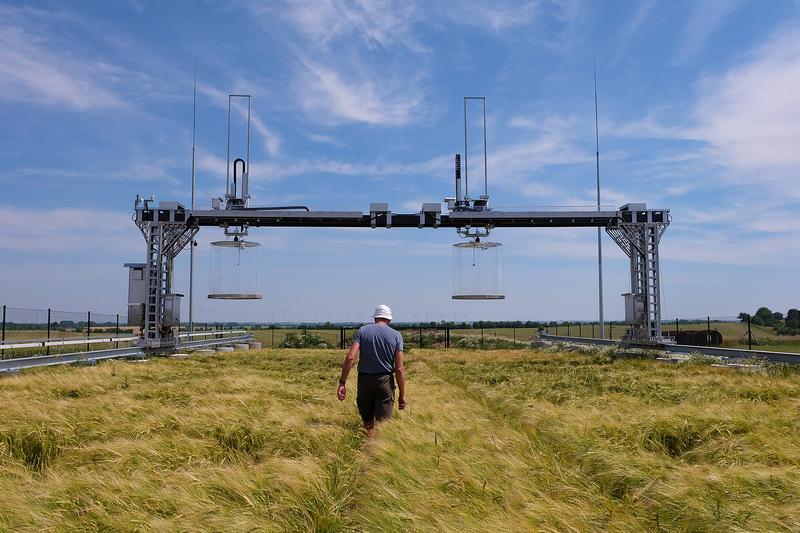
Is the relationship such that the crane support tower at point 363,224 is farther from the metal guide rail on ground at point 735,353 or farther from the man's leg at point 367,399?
the man's leg at point 367,399

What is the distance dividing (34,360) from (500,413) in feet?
48.1

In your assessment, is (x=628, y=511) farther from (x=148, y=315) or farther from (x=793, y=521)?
(x=148, y=315)

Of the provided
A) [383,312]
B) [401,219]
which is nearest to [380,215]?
[401,219]

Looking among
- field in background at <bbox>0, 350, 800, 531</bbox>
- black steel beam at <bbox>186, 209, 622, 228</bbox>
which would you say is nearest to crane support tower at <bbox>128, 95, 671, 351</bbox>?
black steel beam at <bbox>186, 209, 622, 228</bbox>

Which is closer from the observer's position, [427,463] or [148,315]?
[427,463]

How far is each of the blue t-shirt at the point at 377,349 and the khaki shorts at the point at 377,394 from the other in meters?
0.10

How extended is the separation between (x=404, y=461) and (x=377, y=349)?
268cm

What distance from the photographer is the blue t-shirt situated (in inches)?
338

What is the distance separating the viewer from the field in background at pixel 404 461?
465 centimetres

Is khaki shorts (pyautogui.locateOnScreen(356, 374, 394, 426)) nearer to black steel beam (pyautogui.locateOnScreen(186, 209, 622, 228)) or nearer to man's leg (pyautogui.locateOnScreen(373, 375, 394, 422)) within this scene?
man's leg (pyautogui.locateOnScreen(373, 375, 394, 422))

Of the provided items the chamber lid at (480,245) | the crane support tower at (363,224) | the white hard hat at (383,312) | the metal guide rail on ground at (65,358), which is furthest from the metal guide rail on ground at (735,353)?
the metal guide rail on ground at (65,358)

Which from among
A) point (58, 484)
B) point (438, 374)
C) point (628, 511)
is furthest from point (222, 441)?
point (438, 374)

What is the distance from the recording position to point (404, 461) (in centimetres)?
606

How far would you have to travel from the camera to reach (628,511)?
496 cm
